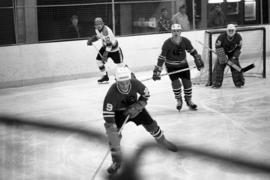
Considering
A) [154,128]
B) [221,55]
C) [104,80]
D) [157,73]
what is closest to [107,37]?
[104,80]

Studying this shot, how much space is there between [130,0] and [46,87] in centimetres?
347

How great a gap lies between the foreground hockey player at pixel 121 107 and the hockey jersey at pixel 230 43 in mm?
5009

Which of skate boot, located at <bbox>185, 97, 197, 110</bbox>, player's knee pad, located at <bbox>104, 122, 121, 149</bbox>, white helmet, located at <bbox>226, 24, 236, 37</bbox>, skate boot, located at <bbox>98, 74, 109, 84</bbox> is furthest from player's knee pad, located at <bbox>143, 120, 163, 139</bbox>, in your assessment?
skate boot, located at <bbox>98, 74, 109, 84</bbox>

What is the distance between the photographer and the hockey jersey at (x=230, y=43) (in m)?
9.86

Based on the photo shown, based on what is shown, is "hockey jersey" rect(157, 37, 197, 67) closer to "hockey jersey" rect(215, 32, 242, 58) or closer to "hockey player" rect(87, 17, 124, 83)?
"hockey jersey" rect(215, 32, 242, 58)

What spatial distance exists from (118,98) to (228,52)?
5527 millimetres

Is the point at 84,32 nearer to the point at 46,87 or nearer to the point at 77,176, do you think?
the point at 46,87

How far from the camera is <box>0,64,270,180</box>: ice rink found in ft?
14.0

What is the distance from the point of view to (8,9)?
10953mm

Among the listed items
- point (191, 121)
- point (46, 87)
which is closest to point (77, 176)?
point (191, 121)

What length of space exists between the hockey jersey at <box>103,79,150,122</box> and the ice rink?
437mm

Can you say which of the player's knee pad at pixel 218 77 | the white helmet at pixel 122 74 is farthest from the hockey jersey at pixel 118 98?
the player's knee pad at pixel 218 77

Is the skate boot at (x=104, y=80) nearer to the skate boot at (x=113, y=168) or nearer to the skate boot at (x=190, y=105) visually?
the skate boot at (x=190, y=105)

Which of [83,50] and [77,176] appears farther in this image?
[83,50]
